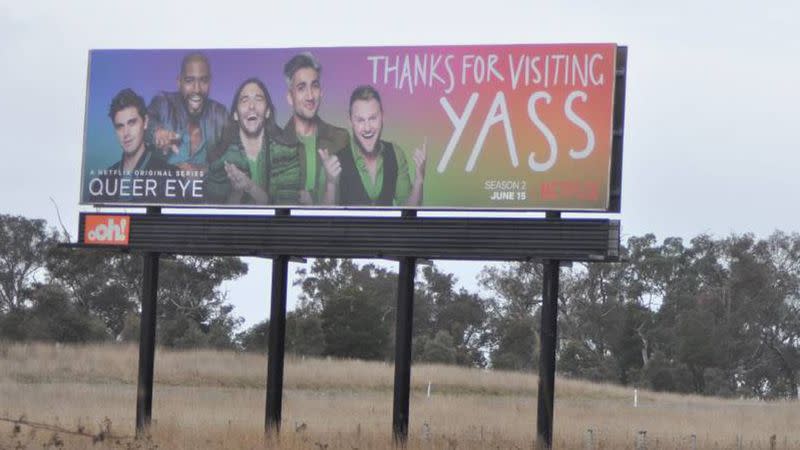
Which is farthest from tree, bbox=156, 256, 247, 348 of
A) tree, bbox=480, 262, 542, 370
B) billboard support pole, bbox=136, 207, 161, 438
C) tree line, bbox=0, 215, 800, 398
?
billboard support pole, bbox=136, 207, 161, 438

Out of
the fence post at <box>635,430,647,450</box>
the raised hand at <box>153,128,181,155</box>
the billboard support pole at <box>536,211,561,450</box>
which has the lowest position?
the fence post at <box>635,430,647,450</box>

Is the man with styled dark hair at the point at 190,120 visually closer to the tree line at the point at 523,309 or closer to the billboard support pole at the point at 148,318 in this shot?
the billboard support pole at the point at 148,318

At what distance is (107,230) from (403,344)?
5718mm

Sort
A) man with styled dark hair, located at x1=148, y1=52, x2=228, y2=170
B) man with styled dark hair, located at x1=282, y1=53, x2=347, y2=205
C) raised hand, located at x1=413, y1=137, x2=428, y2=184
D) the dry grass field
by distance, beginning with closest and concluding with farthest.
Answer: the dry grass field, raised hand, located at x1=413, y1=137, x2=428, y2=184, man with styled dark hair, located at x1=282, y1=53, x2=347, y2=205, man with styled dark hair, located at x1=148, y1=52, x2=228, y2=170

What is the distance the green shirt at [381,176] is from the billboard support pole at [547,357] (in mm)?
2601

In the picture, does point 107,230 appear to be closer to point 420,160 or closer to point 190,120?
point 190,120

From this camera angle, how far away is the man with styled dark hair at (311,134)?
26.6 metres

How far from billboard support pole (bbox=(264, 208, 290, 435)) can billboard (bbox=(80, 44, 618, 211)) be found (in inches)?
41.8

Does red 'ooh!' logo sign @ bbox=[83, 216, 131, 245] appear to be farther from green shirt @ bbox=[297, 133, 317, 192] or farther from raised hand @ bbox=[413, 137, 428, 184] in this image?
raised hand @ bbox=[413, 137, 428, 184]

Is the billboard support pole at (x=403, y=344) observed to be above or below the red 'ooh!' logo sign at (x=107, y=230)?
below

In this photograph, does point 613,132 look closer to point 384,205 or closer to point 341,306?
point 384,205

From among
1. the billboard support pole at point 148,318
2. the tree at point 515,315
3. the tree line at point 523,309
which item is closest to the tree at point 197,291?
the tree line at point 523,309

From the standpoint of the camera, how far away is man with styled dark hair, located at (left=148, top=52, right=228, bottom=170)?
27438mm

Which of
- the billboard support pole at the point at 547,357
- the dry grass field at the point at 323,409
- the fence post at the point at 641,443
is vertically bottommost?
the dry grass field at the point at 323,409
